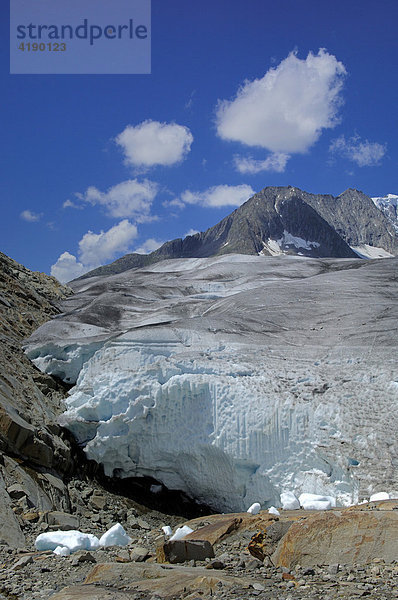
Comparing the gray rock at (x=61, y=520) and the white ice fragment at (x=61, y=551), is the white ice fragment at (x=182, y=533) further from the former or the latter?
the gray rock at (x=61, y=520)

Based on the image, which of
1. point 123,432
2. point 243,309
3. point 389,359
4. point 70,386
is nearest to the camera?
point 389,359

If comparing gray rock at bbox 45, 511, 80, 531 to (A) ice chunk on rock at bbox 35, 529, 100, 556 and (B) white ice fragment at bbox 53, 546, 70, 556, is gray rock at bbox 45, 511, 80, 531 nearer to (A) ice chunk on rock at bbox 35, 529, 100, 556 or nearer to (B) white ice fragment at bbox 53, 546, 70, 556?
(A) ice chunk on rock at bbox 35, 529, 100, 556

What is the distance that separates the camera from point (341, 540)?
7566 mm

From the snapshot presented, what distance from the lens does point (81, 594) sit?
6297 millimetres

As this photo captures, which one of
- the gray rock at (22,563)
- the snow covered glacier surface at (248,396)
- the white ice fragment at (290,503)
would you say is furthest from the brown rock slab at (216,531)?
the snow covered glacier surface at (248,396)

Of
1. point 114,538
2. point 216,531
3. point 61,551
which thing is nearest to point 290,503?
point 216,531

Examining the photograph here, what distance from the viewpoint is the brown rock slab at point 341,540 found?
729 centimetres

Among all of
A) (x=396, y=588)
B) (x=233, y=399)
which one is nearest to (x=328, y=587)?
(x=396, y=588)

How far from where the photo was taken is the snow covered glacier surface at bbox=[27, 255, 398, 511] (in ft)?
45.8

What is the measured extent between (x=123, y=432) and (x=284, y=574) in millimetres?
9987

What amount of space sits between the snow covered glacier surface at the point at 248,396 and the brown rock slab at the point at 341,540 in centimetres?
528

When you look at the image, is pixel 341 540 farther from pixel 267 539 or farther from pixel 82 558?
pixel 82 558

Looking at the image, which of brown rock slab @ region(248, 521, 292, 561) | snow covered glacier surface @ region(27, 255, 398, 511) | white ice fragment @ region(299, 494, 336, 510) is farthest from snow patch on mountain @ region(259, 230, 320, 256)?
brown rock slab @ region(248, 521, 292, 561)

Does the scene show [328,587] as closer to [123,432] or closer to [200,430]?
[200,430]
